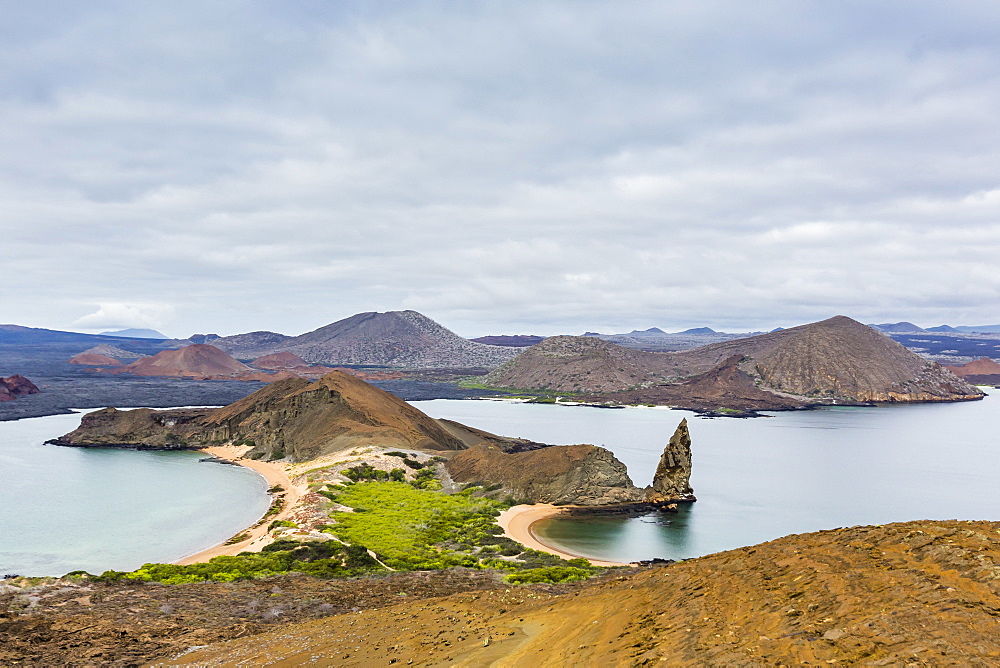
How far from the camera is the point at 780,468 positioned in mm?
92375

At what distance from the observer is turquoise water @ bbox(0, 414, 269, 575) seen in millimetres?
48562

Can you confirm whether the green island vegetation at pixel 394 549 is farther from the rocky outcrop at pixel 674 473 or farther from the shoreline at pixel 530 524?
the rocky outcrop at pixel 674 473

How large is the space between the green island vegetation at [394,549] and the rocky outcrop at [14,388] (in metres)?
145

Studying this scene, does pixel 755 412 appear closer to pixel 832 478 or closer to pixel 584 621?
pixel 832 478

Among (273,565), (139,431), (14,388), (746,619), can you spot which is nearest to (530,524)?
(273,565)

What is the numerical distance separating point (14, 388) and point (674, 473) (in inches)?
7157

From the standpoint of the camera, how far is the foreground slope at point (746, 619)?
12734 mm

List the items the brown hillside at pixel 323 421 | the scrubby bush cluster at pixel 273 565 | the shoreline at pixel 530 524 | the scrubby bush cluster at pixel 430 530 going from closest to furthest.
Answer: the scrubby bush cluster at pixel 273 565
the scrubby bush cluster at pixel 430 530
the shoreline at pixel 530 524
the brown hillside at pixel 323 421

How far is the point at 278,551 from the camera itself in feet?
142

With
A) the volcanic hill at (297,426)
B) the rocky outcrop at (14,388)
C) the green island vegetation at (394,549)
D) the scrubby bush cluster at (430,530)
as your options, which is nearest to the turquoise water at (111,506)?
the volcanic hill at (297,426)

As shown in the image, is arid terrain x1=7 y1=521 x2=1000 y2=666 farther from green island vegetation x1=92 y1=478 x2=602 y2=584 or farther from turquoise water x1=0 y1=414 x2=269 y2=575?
turquoise water x1=0 y1=414 x2=269 y2=575

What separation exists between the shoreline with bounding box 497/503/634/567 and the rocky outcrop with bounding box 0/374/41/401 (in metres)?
160

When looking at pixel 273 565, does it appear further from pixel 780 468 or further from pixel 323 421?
pixel 780 468

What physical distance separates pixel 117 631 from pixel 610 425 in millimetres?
124875
